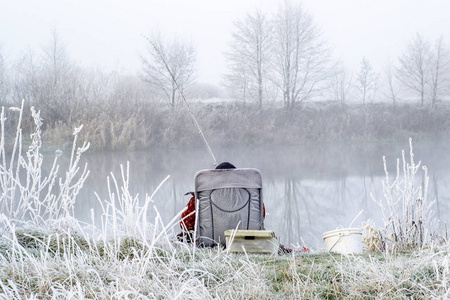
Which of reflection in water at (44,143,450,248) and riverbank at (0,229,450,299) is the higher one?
riverbank at (0,229,450,299)

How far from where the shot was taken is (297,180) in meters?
9.88

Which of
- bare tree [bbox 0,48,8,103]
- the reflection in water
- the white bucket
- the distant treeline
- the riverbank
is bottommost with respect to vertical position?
the reflection in water

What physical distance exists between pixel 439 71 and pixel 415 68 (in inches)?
47.3

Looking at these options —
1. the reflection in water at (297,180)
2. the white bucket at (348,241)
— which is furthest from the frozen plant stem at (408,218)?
the white bucket at (348,241)

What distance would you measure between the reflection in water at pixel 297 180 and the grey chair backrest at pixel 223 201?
0.51m

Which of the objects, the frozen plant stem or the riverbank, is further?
the frozen plant stem

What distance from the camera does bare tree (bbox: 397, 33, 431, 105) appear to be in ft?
67.2

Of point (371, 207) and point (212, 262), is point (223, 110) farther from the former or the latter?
point (212, 262)

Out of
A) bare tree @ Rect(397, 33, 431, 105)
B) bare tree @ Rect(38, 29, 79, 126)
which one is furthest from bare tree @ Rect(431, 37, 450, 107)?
bare tree @ Rect(38, 29, 79, 126)

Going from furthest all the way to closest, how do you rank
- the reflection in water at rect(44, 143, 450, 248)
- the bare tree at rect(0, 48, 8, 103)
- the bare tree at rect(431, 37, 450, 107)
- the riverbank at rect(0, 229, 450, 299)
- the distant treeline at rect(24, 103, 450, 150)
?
the bare tree at rect(431, 37, 450, 107) < the bare tree at rect(0, 48, 8, 103) < the distant treeline at rect(24, 103, 450, 150) < the reflection in water at rect(44, 143, 450, 248) < the riverbank at rect(0, 229, 450, 299)

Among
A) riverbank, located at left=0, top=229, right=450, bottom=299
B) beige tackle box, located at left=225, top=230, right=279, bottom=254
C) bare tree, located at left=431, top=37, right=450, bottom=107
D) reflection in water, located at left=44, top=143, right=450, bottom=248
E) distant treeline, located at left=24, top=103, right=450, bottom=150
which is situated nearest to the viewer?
riverbank, located at left=0, top=229, right=450, bottom=299

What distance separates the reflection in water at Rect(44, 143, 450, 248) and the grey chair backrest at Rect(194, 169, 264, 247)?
51 centimetres

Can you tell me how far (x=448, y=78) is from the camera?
21.1 m

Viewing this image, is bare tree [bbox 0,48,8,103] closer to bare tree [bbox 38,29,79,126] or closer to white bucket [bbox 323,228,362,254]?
bare tree [bbox 38,29,79,126]
